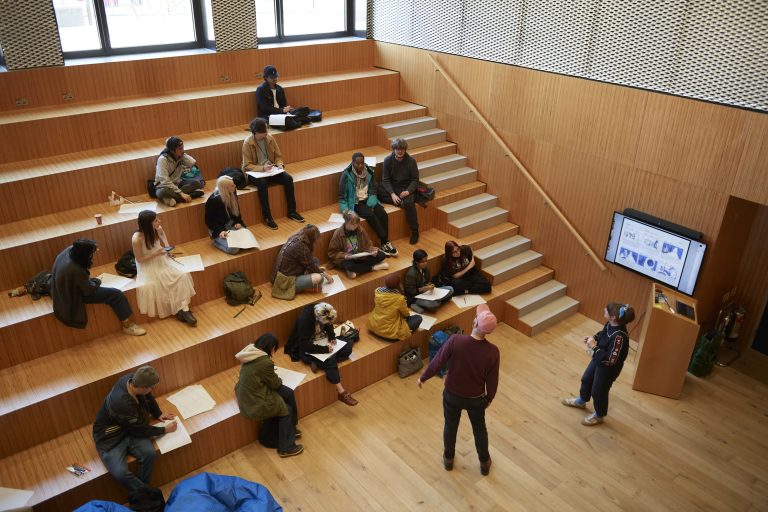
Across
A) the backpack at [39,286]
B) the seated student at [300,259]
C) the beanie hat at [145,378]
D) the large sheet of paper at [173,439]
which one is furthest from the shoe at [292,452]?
the backpack at [39,286]

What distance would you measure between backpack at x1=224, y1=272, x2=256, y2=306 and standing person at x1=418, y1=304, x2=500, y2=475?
7.24ft

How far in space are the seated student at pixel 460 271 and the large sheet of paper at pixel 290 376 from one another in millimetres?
Result: 2255

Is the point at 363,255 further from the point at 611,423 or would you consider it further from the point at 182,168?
the point at 611,423

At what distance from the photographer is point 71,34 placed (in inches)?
280

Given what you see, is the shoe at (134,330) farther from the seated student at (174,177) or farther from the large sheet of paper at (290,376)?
the seated student at (174,177)

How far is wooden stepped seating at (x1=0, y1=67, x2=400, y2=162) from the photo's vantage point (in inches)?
247

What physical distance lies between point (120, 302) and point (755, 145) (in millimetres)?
5889

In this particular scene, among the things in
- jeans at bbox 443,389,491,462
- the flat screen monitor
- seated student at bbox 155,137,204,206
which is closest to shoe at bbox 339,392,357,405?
jeans at bbox 443,389,491,462

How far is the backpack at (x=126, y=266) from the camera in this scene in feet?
18.6

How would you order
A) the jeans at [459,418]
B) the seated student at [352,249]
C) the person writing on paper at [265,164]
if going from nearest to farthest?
A: the jeans at [459,418]
the seated student at [352,249]
the person writing on paper at [265,164]

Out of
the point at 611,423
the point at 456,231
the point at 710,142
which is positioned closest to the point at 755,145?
the point at 710,142

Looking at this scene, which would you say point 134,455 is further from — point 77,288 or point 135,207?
point 135,207

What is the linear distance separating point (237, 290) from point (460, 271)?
262 centimetres

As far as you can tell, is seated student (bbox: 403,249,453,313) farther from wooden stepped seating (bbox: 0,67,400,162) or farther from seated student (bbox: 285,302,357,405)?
wooden stepped seating (bbox: 0,67,400,162)
